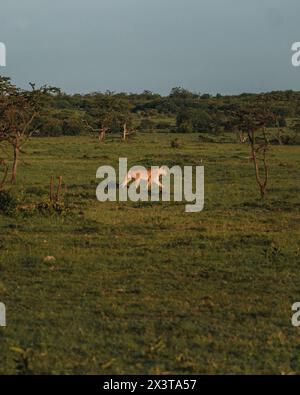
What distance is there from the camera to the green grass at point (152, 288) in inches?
250

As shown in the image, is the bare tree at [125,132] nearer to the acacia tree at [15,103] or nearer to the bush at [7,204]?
the acacia tree at [15,103]

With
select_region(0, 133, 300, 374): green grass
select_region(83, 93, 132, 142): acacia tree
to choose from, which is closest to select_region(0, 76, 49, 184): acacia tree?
select_region(0, 133, 300, 374): green grass

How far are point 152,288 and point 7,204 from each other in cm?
691

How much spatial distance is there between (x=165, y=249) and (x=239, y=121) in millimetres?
8563

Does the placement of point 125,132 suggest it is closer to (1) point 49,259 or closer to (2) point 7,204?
(2) point 7,204

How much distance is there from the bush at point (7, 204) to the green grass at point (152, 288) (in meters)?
0.31

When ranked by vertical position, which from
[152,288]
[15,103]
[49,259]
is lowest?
[152,288]

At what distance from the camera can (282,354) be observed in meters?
6.42

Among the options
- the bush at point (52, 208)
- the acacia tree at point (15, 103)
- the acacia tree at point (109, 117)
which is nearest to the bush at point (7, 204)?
the bush at point (52, 208)

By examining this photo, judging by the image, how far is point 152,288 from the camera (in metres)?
8.67

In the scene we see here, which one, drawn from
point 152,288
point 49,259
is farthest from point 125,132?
point 152,288

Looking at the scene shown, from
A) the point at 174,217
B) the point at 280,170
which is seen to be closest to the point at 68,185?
the point at 174,217
